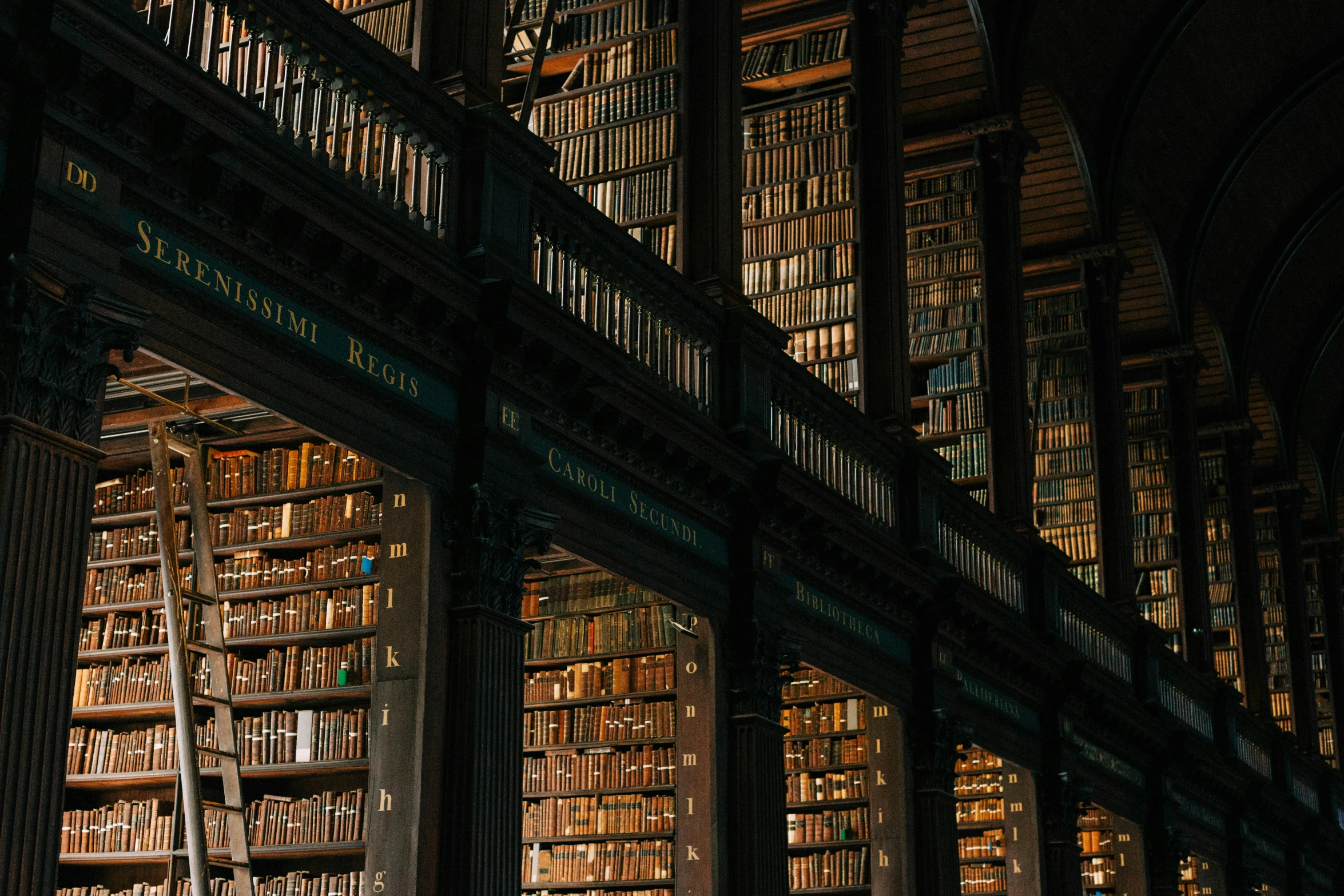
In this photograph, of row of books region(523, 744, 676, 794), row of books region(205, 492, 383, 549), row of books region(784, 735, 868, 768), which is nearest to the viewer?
row of books region(205, 492, 383, 549)

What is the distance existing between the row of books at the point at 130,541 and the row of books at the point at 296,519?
8.6 inches

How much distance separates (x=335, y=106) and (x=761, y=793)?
12.2ft

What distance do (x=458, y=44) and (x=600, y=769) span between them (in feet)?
11.7

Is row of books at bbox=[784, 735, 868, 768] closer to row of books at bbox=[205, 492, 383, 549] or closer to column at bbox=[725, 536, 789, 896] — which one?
column at bbox=[725, 536, 789, 896]

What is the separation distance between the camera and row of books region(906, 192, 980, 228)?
498 inches

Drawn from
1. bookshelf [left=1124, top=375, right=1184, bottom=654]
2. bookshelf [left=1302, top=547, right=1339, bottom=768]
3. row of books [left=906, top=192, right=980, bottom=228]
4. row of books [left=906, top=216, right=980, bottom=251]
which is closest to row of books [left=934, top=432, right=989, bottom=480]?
row of books [left=906, top=216, right=980, bottom=251]

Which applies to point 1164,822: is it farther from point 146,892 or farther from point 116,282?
point 116,282

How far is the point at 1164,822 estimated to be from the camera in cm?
1407

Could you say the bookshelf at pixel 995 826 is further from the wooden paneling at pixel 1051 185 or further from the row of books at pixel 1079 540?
the wooden paneling at pixel 1051 185

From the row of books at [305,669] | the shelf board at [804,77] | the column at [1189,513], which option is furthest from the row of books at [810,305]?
the column at [1189,513]

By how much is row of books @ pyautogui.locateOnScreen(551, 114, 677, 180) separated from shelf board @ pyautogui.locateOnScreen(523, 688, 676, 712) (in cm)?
260

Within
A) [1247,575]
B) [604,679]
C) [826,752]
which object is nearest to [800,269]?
[826,752]

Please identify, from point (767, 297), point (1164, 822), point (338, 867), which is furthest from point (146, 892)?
point (1164, 822)

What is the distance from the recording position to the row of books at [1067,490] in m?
14.8
